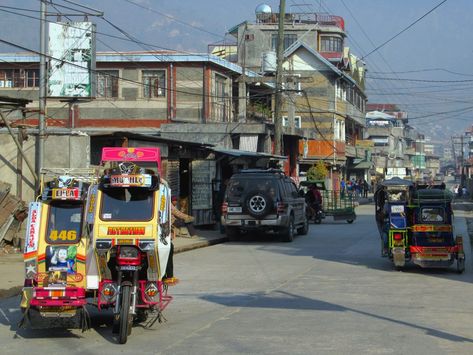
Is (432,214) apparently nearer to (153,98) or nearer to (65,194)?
(65,194)

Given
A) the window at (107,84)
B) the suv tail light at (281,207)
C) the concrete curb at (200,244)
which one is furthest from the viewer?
the window at (107,84)

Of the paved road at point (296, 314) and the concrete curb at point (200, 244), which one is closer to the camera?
the paved road at point (296, 314)

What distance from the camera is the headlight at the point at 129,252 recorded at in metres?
9.15

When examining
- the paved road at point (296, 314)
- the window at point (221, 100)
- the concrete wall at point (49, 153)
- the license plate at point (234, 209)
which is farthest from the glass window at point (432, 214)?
the window at point (221, 100)

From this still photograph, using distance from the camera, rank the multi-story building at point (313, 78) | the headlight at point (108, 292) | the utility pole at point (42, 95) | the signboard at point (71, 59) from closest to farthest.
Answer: the headlight at point (108, 292) → the utility pole at point (42, 95) → the signboard at point (71, 59) → the multi-story building at point (313, 78)

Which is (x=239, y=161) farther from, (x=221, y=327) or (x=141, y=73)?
(x=221, y=327)

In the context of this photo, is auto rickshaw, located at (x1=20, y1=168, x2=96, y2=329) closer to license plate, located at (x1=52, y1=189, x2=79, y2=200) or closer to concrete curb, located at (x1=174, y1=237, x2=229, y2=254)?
license plate, located at (x1=52, y1=189, x2=79, y2=200)

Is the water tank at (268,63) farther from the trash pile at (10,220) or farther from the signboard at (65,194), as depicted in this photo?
the signboard at (65,194)

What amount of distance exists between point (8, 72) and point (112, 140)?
19906 millimetres

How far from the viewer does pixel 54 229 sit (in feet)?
31.2

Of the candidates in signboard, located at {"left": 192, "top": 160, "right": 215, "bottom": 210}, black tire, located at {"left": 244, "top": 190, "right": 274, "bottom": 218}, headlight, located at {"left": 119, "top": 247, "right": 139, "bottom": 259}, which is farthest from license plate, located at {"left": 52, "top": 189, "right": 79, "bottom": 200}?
signboard, located at {"left": 192, "top": 160, "right": 215, "bottom": 210}

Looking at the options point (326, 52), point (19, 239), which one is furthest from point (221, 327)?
point (326, 52)

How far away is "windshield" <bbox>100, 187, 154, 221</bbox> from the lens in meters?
9.37

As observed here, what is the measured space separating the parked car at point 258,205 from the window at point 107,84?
57.1ft
